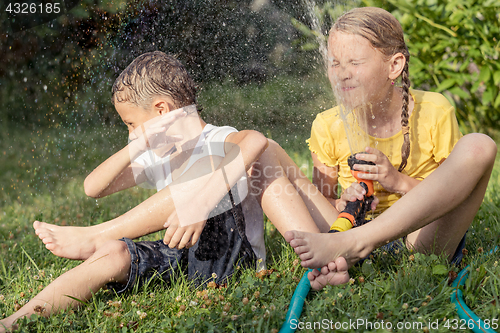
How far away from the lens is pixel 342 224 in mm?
1545

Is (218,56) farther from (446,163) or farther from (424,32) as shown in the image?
(446,163)

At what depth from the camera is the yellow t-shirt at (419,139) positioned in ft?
5.84

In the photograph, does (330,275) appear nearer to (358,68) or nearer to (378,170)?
(378,170)

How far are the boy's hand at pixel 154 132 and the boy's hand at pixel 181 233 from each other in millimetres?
369

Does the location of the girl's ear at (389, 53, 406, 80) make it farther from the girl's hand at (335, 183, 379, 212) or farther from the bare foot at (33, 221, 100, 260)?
the bare foot at (33, 221, 100, 260)

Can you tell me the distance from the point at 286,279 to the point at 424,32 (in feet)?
8.33

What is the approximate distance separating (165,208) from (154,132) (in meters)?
0.32

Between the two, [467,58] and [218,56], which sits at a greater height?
[218,56]

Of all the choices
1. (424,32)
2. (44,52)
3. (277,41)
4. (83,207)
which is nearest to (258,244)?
(83,207)

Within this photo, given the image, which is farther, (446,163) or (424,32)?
(424,32)

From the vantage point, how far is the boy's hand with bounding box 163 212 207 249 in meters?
1.56

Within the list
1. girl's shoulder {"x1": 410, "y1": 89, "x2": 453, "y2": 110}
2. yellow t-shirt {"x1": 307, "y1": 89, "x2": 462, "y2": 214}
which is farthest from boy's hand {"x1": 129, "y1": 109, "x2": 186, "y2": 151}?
girl's shoulder {"x1": 410, "y1": 89, "x2": 453, "y2": 110}

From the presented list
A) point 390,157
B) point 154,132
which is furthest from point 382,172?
point 154,132

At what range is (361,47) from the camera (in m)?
1.72
